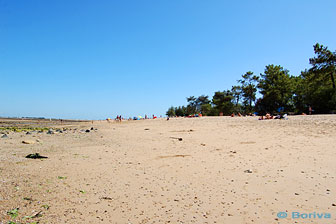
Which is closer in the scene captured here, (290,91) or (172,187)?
(172,187)

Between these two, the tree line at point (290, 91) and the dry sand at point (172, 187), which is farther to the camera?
the tree line at point (290, 91)

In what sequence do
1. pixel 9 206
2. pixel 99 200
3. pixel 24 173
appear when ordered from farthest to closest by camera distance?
pixel 24 173 < pixel 99 200 < pixel 9 206

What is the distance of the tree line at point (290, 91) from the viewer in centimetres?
3042

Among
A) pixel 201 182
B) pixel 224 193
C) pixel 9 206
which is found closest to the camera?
pixel 9 206

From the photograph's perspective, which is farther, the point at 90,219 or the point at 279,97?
the point at 279,97

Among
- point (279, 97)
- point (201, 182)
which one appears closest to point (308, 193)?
point (201, 182)

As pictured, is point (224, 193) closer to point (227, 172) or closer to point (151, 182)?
point (227, 172)

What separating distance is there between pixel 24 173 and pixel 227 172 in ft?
16.8

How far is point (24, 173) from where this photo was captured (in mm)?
5066

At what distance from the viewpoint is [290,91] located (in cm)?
3888

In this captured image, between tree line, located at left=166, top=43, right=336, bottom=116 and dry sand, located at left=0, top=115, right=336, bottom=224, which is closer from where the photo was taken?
dry sand, located at left=0, top=115, right=336, bottom=224

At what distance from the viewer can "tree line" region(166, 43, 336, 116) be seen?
1198 inches

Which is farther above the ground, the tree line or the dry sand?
the tree line

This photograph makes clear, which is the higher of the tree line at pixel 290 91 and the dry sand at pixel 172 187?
the tree line at pixel 290 91
